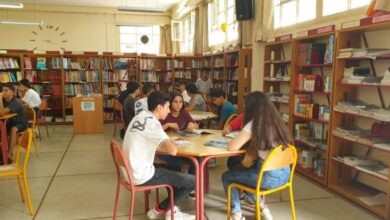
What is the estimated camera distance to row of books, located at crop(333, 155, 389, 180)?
3.15m

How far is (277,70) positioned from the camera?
5395 millimetres

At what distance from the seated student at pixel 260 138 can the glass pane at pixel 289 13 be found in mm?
3132

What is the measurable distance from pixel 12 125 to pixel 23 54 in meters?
4.16

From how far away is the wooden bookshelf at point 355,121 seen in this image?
136 inches

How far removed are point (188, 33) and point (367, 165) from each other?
27.5 feet

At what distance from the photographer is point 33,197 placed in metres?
3.51

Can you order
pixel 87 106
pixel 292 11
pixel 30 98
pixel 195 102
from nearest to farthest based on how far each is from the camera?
pixel 292 11 → pixel 195 102 → pixel 30 98 → pixel 87 106

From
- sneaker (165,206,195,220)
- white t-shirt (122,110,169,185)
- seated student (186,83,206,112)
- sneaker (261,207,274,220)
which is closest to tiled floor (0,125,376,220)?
sneaker (261,207,274,220)

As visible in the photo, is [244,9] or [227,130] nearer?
[227,130]

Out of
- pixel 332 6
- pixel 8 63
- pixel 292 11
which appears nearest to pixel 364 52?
pixel 332 6

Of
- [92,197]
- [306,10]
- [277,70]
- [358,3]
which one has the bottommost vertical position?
[92,197]

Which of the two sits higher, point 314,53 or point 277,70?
point 314,53

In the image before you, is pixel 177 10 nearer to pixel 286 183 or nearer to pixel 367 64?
pixel 367 64

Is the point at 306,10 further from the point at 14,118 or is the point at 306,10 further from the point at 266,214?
the point at 14,118
